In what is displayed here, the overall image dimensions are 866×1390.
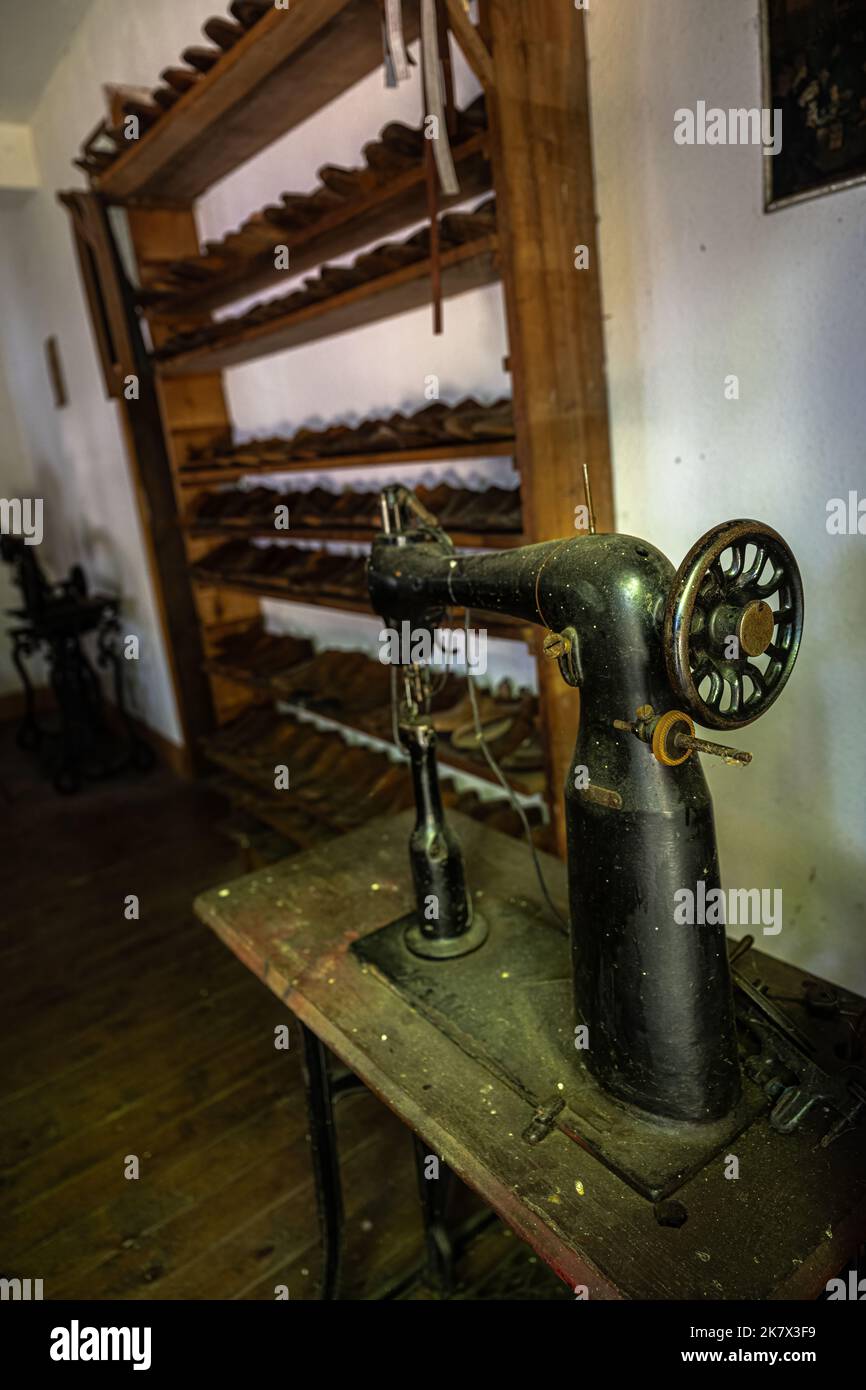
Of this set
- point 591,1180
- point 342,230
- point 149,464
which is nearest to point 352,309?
point 342,230

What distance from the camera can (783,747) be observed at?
179cm

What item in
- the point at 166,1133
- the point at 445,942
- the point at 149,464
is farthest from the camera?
the point at 149,464

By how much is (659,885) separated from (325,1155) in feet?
3.65

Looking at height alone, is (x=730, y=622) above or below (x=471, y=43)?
below

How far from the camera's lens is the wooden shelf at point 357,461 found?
2.09m

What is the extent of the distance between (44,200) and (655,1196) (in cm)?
590

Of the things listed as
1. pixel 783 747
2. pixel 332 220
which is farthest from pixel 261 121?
pixel 783 747

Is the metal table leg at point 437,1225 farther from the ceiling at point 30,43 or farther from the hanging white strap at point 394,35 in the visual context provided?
the ceiling at point 30,43

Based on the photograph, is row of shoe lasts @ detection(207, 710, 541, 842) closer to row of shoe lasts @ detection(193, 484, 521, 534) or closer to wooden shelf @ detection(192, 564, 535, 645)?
wooden shelf @ detection(192, 564, 535, 645)

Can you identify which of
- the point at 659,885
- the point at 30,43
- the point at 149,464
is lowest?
the point at 659,885

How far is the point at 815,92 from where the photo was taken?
1.46 meters

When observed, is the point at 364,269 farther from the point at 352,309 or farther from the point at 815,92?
the point at 815,92

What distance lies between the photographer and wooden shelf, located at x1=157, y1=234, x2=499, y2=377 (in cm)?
199

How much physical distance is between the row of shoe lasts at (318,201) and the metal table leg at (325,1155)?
1934 mm
